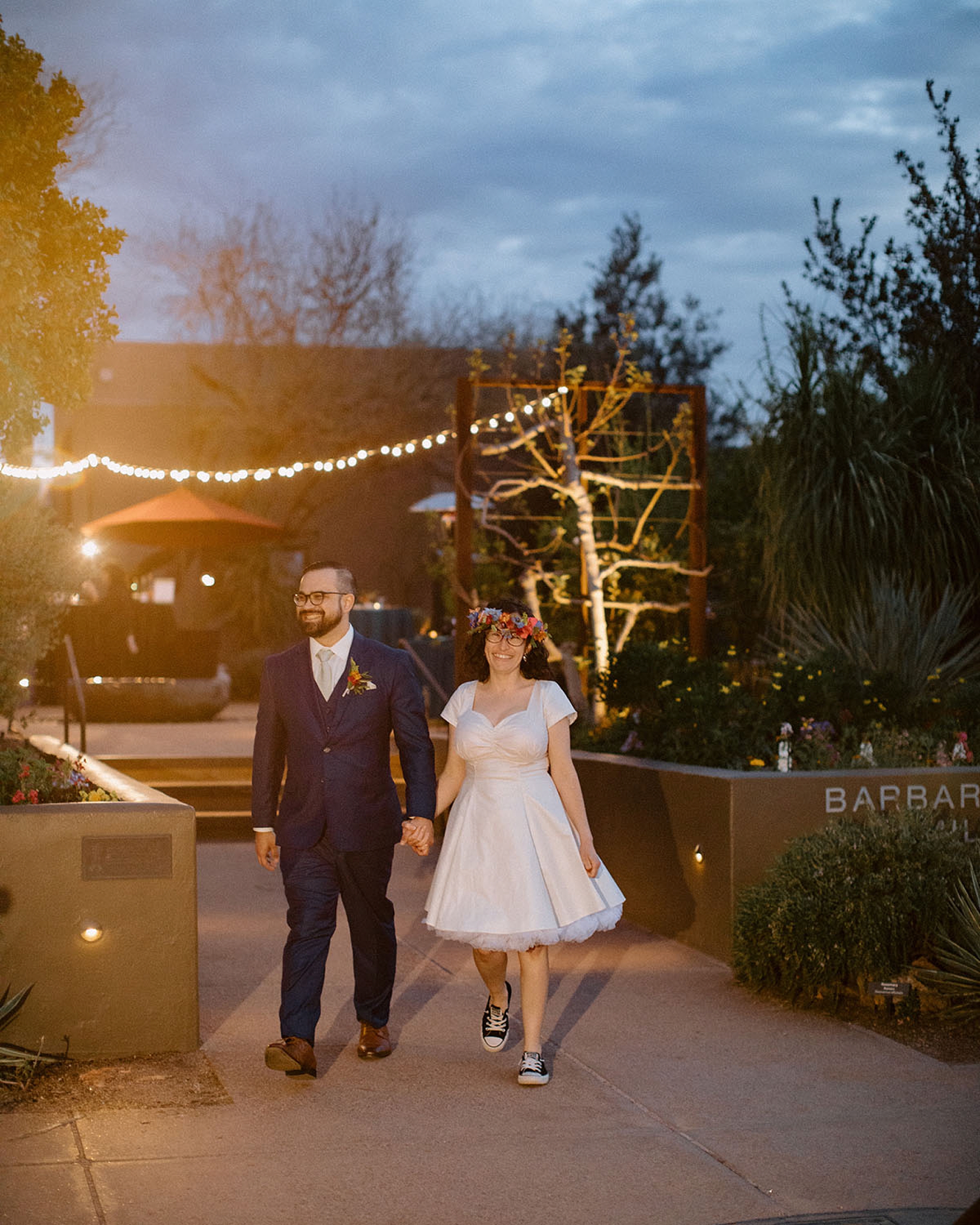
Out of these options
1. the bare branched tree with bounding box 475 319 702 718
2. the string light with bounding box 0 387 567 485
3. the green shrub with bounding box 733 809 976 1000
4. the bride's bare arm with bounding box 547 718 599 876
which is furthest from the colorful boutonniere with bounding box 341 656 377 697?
the string light with bounding box 0 387 567 485

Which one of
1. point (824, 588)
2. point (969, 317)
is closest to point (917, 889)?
point (824, 588)

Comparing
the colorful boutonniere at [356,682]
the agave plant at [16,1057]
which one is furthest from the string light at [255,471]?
the agave plant at [16,1057]

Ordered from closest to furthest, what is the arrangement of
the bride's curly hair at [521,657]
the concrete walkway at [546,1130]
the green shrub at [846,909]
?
the concrete walkway at [546,1130] < the bride's curly hair at [521,657] < the green shrub at [846,909]

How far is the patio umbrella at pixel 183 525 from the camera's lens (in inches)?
685

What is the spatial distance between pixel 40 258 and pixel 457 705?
339 cm

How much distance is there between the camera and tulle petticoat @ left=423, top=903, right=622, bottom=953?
5.11m

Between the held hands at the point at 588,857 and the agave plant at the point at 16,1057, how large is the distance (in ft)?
6.55

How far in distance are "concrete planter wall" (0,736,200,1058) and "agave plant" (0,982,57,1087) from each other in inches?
1.8

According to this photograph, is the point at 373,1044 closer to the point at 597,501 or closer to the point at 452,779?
the point at 452,779

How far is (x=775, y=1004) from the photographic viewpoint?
6.16 meters

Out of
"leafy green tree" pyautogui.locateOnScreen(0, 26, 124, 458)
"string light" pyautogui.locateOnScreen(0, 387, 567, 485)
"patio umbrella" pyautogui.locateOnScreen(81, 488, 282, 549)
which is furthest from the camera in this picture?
"patio umbrella" pyautogui.locateOnScreen(81, 488, 282, 549)

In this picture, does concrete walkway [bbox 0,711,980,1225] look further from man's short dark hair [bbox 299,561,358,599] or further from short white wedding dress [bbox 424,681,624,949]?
man's short dark hair [bbox 299,561,358,599]

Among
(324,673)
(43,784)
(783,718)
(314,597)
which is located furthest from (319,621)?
(783,718)

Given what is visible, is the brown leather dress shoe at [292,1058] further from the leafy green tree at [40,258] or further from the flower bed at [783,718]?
the leafy green tree at [40,258]
